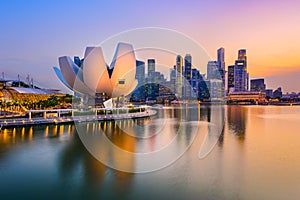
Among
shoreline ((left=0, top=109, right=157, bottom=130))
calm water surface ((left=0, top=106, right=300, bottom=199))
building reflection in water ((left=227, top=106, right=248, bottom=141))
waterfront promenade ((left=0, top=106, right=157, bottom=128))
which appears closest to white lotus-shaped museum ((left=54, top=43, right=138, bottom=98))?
waterfront promenade ((left=0, top=106, right=157, bottom=128))

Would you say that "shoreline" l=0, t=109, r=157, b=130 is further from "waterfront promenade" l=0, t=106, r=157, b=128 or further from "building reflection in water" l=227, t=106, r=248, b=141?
"building reflection in water" l=227, t=106, r=248, b=141

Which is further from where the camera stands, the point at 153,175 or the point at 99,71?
the point at 99,71

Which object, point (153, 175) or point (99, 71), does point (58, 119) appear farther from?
point (153, 175)

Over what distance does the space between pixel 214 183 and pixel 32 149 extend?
13.5 ft

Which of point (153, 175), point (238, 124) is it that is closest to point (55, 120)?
point (153, 175)

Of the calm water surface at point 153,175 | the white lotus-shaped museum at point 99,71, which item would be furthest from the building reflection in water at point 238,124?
the white lotus-shaped museum at point 99,71

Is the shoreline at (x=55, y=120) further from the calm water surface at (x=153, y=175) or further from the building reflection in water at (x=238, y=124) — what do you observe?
the building reflection in water at (x=238, y=124)

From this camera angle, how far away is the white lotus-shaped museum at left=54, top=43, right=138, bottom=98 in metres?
12.2

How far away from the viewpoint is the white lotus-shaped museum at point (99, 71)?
12195mm

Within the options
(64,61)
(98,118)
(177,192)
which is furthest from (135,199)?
(64,61)

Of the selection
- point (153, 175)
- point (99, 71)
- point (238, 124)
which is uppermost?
point (99, 71)

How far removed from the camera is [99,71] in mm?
12453

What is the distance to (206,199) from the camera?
2.86 m

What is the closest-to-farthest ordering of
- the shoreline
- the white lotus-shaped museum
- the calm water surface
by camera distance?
the calm water surface
the shoreline
the white lotus-shaped museum
